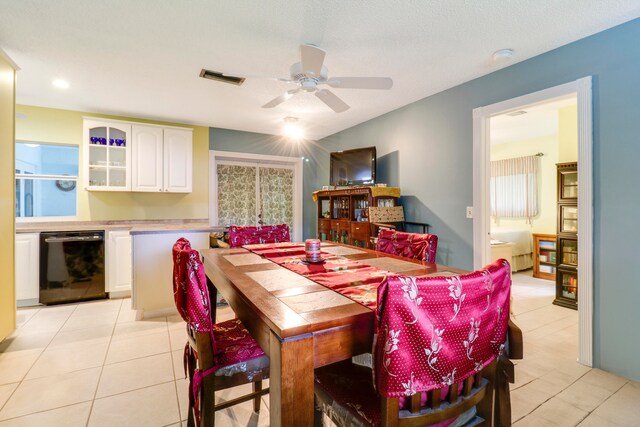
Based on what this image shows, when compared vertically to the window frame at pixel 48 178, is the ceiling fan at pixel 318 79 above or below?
above

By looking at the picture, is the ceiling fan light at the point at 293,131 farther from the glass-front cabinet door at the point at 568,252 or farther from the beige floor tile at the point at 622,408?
the beige floor tile at the point at 622,408

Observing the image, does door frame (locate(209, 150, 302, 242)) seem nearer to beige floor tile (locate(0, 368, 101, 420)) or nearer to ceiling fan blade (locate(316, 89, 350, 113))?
ceiling fan blade (locate(316, 89, 350, 113))

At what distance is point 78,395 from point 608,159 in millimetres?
3937

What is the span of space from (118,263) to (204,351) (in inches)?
129

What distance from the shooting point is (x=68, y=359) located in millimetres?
2311

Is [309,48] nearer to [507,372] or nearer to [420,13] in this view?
[420,13]

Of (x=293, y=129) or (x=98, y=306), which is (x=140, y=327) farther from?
(x=293, y=129)

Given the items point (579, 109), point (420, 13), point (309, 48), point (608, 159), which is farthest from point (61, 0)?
point (608, 159)

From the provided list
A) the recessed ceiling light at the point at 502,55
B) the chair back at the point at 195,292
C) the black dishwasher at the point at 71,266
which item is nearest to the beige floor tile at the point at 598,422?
the chair back at the point at 195,292

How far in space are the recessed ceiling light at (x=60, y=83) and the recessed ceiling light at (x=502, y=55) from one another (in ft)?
13.8

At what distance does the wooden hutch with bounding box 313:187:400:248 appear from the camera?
3.76 meters

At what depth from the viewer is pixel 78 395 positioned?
6.15ft

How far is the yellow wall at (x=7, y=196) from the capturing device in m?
2.44

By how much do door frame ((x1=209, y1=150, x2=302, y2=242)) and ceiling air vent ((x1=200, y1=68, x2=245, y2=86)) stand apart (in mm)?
2011
